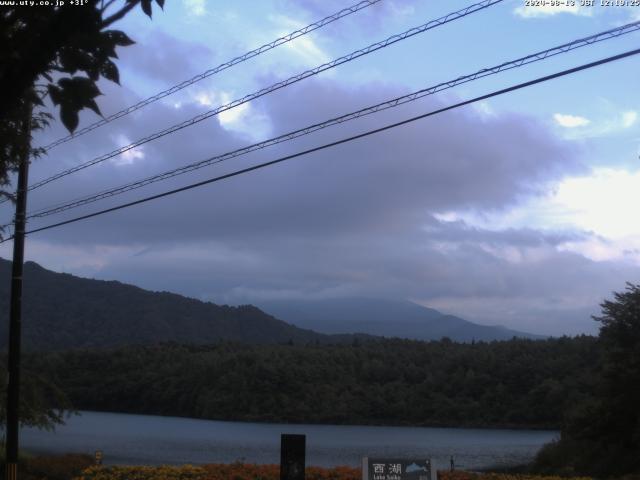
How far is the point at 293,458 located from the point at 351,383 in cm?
4646

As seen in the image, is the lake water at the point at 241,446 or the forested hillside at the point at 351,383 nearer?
the lake water at the point at 241,446

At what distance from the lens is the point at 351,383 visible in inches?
2302

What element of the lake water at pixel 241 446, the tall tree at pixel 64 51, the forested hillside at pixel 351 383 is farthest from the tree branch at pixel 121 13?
the forested hillside at pixel 351 383

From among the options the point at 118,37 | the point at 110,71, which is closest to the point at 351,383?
the point at 110,71

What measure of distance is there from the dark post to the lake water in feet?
28.2

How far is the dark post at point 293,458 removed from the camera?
12.5m

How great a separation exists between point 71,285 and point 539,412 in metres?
105

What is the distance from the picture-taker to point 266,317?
503 feet

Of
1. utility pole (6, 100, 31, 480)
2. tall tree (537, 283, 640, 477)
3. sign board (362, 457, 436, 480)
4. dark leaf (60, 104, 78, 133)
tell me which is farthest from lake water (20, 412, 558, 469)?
dark leaf (60, 104, 78, 133)

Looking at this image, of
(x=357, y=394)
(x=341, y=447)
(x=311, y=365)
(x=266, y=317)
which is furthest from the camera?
(x=266, y=317)

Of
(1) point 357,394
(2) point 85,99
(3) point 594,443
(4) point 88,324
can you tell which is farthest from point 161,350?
(2) point 85,99

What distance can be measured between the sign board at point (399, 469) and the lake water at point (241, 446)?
9684 mm

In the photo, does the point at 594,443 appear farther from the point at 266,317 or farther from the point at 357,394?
the point at 266,317

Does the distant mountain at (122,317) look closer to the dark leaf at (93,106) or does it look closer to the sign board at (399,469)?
the sign board at (399,469)
